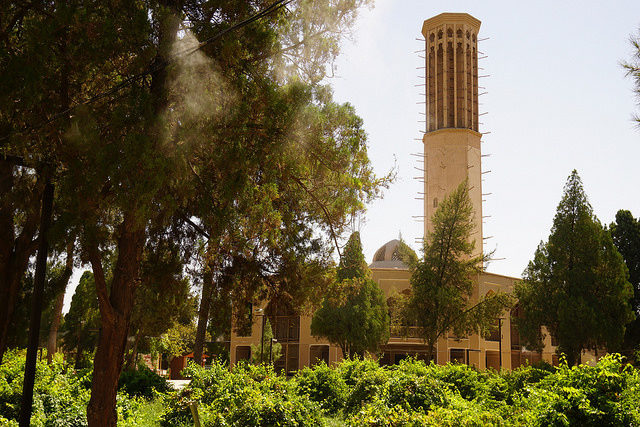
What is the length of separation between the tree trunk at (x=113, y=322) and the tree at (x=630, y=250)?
33.8m

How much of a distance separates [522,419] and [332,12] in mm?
7273

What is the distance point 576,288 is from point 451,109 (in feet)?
76.5

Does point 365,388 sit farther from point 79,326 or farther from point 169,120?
point 79,326

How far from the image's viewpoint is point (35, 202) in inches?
441

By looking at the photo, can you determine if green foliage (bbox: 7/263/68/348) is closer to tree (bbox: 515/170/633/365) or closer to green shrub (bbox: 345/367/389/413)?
green shrub (bbox: 345/367/389/413)

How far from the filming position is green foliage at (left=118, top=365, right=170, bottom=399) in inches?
778

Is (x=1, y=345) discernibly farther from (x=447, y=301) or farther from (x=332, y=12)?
(x=447, y=301)

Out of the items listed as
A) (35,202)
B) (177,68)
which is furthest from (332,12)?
(35,202)

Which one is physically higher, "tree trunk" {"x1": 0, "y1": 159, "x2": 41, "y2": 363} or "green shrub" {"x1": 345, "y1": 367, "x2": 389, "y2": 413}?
"tree trunk" {"x1": 0, "y1": 159, "x2": 41, "y2": 363}

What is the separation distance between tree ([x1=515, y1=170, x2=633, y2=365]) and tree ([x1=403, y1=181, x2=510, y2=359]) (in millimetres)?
3666

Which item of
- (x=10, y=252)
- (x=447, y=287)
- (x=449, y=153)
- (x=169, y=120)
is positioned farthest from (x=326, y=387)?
(x=449, y=153)

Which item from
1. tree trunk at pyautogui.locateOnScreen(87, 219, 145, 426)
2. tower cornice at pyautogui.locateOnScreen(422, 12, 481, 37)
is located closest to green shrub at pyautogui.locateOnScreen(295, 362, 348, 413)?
tree trunk at pyautogui.locateOnScreen(87, 219, 145, 426)

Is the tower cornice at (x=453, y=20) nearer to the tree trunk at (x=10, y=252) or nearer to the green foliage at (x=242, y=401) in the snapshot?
the green foliage at (x=242, y=401)

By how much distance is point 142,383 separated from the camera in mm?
20391
